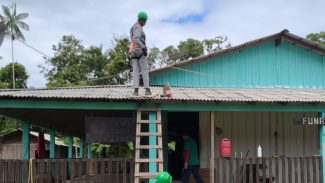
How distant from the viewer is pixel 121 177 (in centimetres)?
994

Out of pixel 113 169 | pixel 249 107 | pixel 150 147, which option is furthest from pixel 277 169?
pixel 113 169

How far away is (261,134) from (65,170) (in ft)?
20.6

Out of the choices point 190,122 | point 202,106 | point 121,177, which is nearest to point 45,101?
point 121,177

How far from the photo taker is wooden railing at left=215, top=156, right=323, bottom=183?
33.9 feet

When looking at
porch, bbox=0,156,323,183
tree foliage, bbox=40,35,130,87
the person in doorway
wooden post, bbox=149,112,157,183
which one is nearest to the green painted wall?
the person in doorway

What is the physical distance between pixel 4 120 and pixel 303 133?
98.2 feet

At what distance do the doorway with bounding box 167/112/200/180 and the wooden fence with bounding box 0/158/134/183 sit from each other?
4402mm

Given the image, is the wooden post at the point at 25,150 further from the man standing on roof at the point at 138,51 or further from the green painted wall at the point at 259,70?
the green painted wall at the point at 259,70

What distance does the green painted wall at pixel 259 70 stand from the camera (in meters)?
14.1

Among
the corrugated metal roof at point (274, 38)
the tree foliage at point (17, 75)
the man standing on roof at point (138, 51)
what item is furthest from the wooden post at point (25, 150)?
the tree foliage at point (17, 75)

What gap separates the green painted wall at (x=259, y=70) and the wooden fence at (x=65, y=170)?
452 centimetres

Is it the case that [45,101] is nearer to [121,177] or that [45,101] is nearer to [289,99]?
[121,177]

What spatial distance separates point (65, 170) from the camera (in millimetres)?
9727

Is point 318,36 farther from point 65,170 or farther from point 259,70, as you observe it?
point 65,170
